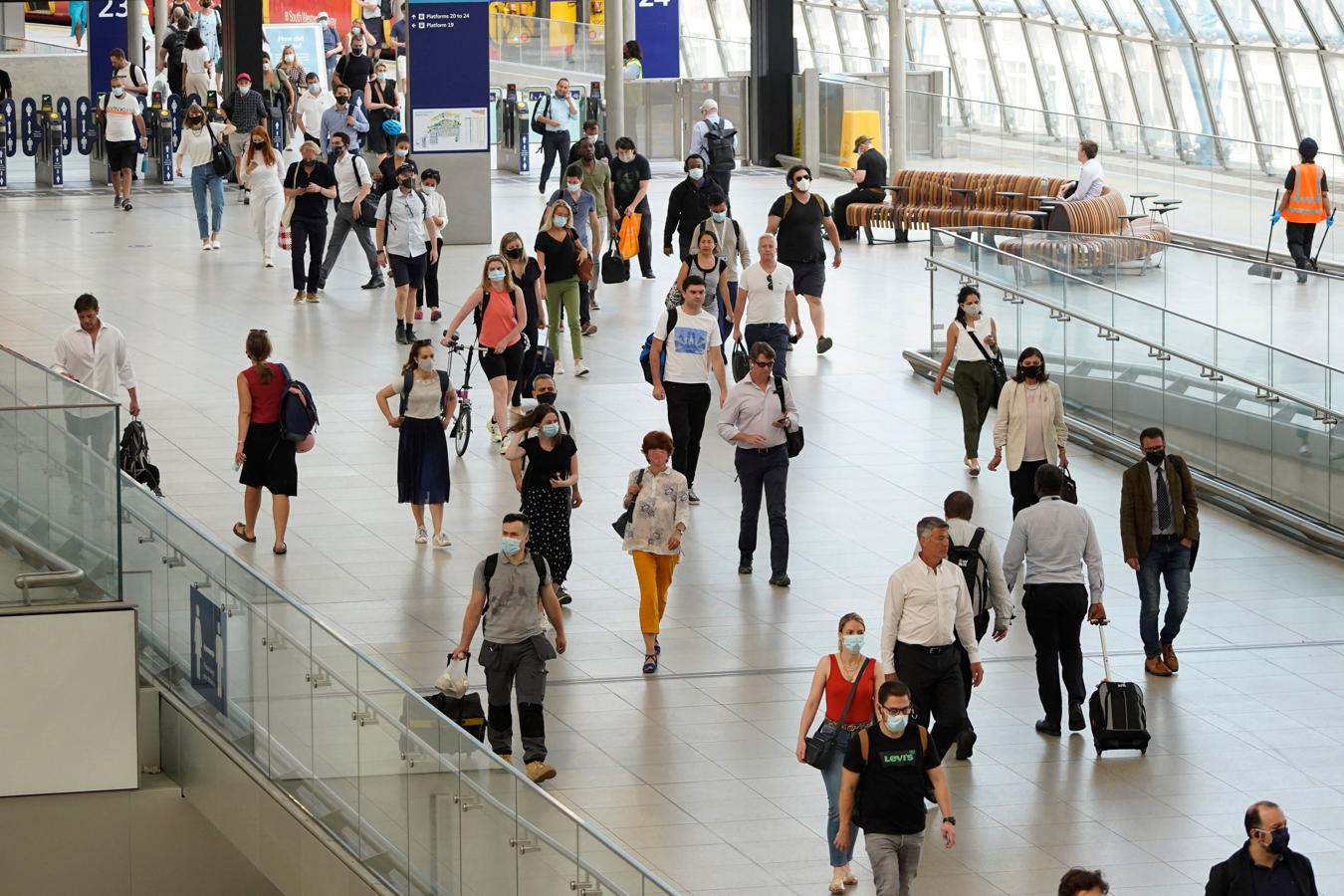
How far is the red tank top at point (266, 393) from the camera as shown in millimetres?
13930

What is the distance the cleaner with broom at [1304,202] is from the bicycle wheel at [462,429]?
11.3m

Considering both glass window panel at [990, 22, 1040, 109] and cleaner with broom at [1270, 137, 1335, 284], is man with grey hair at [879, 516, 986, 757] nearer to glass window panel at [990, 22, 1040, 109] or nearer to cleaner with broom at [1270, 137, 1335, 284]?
cleaner with broom at [1270, 137, 1335, 284]

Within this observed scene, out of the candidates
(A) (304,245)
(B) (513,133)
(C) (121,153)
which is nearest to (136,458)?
(A) (304,245)

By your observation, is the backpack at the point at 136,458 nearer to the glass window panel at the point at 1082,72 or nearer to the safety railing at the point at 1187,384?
the safety railing at the point at 1187,384

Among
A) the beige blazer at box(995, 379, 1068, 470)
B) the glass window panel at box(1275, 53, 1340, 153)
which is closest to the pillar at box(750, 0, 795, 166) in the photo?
the glass window panel at box(1275, 53, 1340, 153)

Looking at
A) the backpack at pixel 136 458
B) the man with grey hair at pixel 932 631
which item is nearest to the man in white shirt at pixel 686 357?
the backpack at pixel 136 458

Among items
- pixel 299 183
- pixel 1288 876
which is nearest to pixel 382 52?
pixel 299 183

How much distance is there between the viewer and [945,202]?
94.3 feet

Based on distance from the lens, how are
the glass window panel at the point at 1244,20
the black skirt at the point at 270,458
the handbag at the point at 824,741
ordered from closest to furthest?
the handbag at the point at 824,741 → the black skirt at the point at 270,458 → the glass window panel at the point at 1244,20

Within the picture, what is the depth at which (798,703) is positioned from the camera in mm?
11641

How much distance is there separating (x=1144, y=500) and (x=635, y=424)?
6.42 metres

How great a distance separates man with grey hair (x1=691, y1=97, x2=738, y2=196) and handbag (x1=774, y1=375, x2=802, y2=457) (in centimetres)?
1409

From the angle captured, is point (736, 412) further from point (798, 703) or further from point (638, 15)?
point (638, 15)

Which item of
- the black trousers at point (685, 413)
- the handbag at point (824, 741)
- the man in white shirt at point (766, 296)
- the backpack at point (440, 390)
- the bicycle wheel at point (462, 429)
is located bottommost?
the handbag at point (824, 741)
